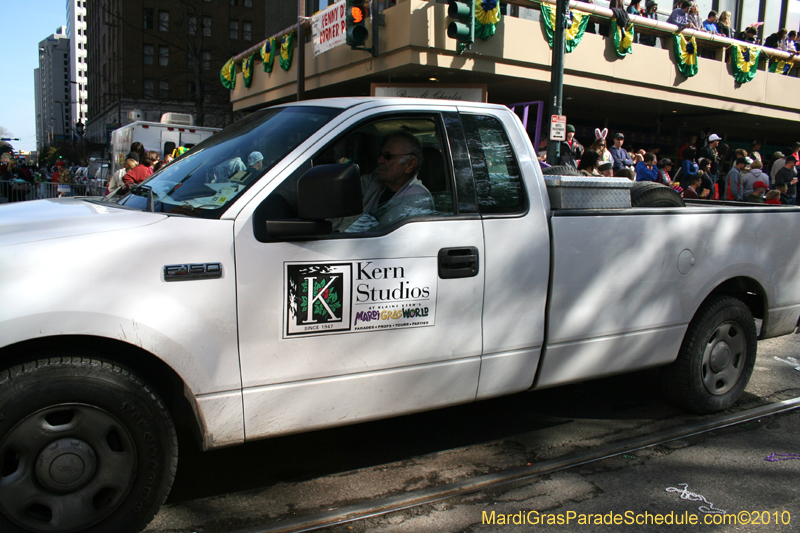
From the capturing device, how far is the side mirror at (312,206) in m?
2.75

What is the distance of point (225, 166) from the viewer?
3207 millimetres

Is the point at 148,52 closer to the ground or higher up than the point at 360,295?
higher up

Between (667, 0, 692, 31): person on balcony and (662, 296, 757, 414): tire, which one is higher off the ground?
(667, 0, 692, 31): person on balcony

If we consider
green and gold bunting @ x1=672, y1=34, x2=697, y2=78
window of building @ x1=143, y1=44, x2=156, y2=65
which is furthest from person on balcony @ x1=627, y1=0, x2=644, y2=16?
window of building @ x1=143, y1=44, x2=156, y2=65

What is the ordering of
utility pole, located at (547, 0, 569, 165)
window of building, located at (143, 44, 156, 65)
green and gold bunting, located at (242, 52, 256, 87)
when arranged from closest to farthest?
utility pole, located at (547, 0, 569, 165)
green and gold bunting, located at (242, 52, 256, 87)
window of building, located at (143, 44, 156, 65)

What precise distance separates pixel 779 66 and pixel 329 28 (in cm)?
1440

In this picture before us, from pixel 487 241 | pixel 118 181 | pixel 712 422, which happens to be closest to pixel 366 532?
pixel 487 241

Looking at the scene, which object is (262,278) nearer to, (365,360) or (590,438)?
(365,360)

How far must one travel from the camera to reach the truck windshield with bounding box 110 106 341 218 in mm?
2967

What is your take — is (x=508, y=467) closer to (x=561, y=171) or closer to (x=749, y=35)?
(x=561, y=171)

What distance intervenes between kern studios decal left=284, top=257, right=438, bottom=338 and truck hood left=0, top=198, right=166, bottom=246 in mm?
705

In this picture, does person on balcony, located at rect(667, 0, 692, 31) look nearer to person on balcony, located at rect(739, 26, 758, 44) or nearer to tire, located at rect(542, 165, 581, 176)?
person on balcony, located at rect(739, 26, 758, 44)

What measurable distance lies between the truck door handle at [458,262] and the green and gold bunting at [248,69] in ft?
72.0

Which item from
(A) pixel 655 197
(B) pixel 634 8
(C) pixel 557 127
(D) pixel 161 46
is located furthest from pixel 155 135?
(D) pixel 161 46
